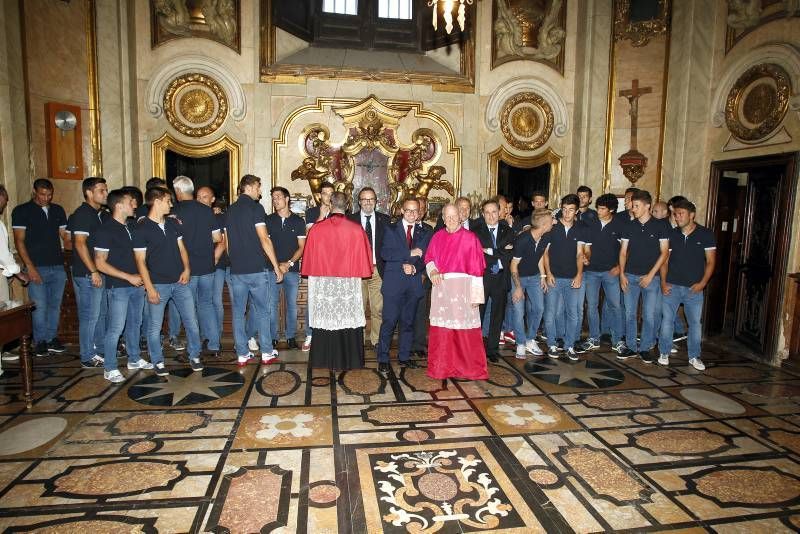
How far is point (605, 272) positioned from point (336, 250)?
134 inches

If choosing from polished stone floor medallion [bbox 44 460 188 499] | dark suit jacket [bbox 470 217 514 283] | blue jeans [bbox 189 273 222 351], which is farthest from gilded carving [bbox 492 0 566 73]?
polished stone floor medallion [bbox 44 460 188 499]

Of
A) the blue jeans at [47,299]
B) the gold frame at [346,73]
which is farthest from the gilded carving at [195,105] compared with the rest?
the blue jeans at [47,299]

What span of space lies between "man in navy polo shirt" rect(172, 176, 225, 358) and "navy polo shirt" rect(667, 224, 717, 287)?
5151mm

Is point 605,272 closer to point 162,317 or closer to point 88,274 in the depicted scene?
point 162,317

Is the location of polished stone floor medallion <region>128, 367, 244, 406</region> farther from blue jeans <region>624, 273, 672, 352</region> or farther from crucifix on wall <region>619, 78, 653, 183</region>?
crucifix on wall <region>619, 78, 653, 183</region>

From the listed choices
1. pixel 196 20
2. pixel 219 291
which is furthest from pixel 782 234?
pixel 196 20

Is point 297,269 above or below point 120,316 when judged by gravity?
above

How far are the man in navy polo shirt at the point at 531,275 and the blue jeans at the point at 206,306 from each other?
3432mm

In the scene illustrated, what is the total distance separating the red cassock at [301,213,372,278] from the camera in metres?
4.72

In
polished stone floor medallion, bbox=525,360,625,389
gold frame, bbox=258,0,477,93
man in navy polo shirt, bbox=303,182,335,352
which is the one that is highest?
gold frame, bbox=258,0,477,93

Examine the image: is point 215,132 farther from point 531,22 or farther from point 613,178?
point 613,178

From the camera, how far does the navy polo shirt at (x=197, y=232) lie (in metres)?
4.99

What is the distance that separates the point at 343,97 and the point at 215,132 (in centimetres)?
227

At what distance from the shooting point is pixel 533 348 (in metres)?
5.79
